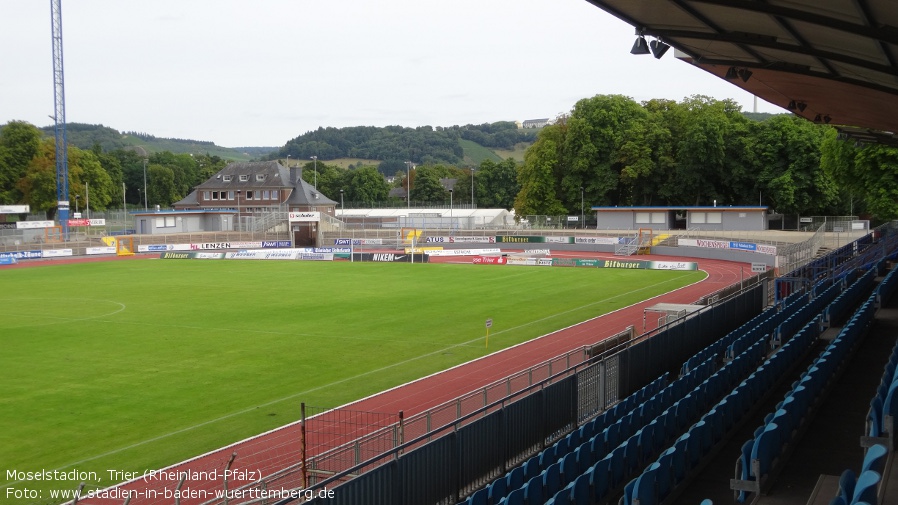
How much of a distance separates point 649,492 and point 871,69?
339 inches

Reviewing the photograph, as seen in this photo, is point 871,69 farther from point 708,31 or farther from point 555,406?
point 555,406

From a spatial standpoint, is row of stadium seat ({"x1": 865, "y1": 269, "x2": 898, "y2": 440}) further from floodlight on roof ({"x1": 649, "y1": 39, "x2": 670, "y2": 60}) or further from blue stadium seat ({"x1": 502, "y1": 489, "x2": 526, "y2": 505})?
floodlight on roof ({"x1": 649, "y1": 39, "x2": 670, "y2": 60})

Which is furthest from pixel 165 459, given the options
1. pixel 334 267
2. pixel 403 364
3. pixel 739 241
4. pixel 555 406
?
pixel 739 241

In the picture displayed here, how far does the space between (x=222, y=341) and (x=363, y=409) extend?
11.5 metres

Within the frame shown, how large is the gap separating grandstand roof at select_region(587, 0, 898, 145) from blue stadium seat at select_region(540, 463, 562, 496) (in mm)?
6306

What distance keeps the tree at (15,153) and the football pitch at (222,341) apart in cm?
4855

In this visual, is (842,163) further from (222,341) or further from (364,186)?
(364,186)

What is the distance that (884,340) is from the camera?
60.4ft

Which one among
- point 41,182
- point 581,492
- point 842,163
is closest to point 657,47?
point 581,492

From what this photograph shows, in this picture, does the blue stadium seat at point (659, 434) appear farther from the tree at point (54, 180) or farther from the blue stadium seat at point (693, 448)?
the tree at point (54, 180)

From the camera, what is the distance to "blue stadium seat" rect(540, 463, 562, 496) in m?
10.0

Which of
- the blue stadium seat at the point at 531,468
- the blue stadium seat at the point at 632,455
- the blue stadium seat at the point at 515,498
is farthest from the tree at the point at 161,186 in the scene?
the blue stadium seat at the point at 515,498

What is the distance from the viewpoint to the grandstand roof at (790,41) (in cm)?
1057

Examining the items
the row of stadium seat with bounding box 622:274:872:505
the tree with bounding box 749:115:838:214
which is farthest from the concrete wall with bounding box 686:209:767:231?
the row of stadium seat with bounding box 622:274:872:505
